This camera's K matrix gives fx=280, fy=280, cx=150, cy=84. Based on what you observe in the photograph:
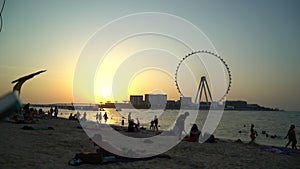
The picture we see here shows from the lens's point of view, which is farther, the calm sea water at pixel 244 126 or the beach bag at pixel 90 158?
the calm sea water at pixel 244 126

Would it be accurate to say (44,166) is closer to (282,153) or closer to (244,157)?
(244,157)

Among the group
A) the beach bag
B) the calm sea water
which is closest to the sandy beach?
the beach bag

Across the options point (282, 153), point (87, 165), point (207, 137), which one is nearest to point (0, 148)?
point (87, 165)

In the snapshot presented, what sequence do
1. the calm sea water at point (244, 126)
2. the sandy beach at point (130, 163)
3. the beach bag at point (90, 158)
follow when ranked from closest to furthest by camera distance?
the sandy beach at point (130, 163) → the beach bag at point (90, 158) → the calm sea water at point (244, 126)

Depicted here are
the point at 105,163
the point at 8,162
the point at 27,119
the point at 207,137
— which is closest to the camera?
the point at 8,162

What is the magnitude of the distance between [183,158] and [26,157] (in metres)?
6.39

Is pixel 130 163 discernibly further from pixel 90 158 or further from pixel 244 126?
pixel 244 126

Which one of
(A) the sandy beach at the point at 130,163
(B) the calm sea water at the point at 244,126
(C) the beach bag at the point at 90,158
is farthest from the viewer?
(B) the calm sea water at the point at 244,126

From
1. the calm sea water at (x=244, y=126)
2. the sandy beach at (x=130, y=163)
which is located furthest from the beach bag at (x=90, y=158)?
the calm sea water at (x=244, y=126)

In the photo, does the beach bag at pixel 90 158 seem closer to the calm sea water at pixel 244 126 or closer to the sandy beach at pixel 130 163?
the sandy beach at pixel 130 163

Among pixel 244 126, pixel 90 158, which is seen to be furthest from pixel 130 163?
pixel 244 126

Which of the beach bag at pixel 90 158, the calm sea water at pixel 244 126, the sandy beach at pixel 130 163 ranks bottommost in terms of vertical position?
the calm sea water at pixel 244 126

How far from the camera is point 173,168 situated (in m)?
10.1

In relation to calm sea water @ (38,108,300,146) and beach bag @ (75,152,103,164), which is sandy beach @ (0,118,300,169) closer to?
beach bag @ (75,152,103,164)
